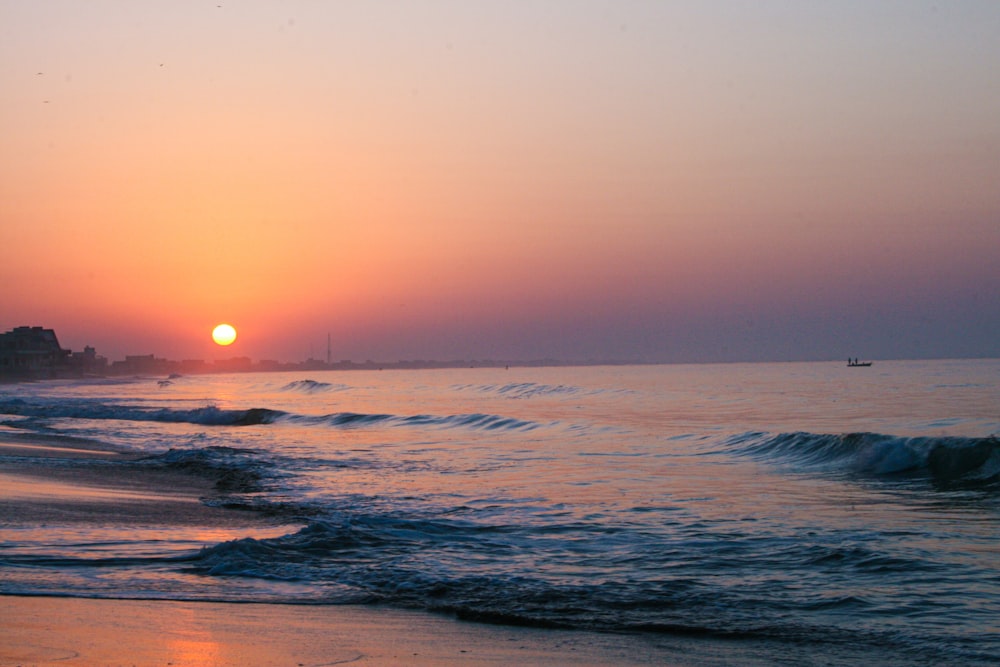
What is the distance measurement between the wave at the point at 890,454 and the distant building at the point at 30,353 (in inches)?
4918

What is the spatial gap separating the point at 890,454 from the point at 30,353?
133m

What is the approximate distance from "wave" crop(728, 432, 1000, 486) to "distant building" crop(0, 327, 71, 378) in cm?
12491

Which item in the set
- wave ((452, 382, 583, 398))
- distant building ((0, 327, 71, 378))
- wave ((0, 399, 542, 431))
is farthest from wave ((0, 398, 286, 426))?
distant building ((0, 327, 71, 378))

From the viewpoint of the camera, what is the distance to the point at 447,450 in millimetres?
23625

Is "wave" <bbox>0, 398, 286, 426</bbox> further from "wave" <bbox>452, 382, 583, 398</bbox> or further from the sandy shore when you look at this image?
the sandy shore

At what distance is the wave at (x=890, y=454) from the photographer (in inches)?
696

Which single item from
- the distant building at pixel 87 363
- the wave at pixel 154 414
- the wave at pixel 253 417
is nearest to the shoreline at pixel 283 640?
the wave at pixel 253 417

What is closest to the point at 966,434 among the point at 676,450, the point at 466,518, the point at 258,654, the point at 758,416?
the point at 676,450

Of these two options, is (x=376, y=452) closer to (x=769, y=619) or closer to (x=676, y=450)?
(x=676, y=450)

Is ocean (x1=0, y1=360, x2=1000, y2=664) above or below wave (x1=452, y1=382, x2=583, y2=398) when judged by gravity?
above

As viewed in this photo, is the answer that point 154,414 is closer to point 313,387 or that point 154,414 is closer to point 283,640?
point 283,640

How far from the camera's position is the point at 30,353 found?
5148 inches

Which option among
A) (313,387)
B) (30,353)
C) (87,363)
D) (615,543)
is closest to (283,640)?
(615,543)

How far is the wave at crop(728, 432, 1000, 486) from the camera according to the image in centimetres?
1767
